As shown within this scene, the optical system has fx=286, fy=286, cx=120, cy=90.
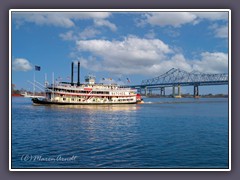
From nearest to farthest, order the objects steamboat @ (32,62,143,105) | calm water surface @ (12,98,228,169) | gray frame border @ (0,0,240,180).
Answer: gray frame border @ (0,0,240,180) → calm water surface @ (12,98,228,169) → steamboat @ (32,62,143,105)

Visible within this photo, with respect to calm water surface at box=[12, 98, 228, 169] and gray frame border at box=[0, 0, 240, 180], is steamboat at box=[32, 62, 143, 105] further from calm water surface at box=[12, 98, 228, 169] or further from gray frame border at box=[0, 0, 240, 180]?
gray frame border at box=[0, 0, 240, 180]

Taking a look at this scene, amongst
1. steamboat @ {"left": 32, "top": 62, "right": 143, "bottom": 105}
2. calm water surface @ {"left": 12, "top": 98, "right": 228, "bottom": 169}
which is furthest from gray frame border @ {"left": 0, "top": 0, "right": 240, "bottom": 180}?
steamboat @ {"left": 32, "top": 62, "right": 143, "bottom": 105}

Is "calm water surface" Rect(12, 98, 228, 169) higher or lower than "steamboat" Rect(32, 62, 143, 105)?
lower
